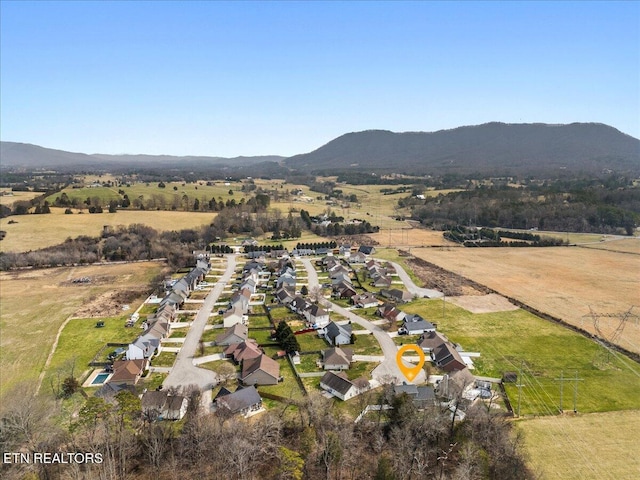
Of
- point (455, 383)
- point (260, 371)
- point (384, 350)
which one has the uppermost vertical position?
point (455, 383)

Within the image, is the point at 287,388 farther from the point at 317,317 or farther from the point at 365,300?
the point at 365,300

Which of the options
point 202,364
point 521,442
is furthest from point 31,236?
point 521,442

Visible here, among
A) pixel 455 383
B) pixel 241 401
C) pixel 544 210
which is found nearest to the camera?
pixel 241 401

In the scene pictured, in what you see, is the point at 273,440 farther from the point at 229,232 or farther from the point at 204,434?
the point at 229,232

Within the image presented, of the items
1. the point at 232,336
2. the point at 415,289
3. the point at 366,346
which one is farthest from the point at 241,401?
the point at 415,289

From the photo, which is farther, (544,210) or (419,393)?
(544,210)

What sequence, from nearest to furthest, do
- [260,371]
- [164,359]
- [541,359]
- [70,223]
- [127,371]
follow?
[260,371] → [127,371] → [541,359] → [164,359] → [70,223]
